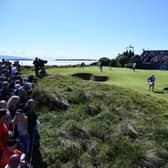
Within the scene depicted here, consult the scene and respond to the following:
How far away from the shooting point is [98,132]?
11578mm

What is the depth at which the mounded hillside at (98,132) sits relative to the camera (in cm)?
995

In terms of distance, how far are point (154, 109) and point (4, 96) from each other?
8101 mm

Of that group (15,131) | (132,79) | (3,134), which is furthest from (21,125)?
(132,79)

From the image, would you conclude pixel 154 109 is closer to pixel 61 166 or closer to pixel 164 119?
pixel 164 119

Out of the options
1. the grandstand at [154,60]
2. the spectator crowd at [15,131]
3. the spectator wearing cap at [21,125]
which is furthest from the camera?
the grandstand at [154,60]

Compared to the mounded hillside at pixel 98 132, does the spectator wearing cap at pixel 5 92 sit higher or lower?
higher

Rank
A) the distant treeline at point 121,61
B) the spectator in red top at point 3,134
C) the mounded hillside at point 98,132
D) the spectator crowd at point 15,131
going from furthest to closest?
the distant treeline at point 121,61, the mounded hillside at point 98,132, the spectator in red top at point 3,134, the spectator crowd at point 15,131

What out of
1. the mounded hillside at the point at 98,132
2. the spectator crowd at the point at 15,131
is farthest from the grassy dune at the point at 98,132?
the spectator crowd at the point at 15,131

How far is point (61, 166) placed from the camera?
9789 mm

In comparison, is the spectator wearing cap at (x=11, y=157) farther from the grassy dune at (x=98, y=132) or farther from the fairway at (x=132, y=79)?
the fairway at (x=132, y=79)

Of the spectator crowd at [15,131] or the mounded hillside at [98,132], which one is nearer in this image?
the spectator crowd at [15,131]

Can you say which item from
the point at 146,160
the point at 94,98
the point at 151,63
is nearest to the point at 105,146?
the point at 146,160

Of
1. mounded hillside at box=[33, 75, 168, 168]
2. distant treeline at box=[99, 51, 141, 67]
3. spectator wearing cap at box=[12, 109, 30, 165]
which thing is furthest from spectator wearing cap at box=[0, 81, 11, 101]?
distant treeline at box=[99, 51, 141, 67]

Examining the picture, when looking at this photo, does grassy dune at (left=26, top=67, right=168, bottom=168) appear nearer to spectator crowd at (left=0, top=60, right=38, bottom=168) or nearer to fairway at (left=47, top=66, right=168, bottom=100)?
spectator crowd at (left=0, top=60, right=38, bottom=168)
